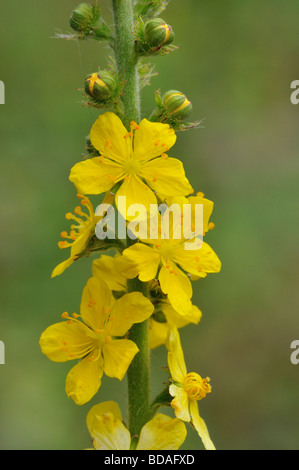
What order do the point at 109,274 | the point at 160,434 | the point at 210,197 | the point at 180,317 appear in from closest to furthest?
1. the point at 160,434
2. the point at 109,274
3. the point at 180,317
4. the point at 210,197

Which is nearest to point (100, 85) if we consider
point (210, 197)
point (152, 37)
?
point (152, 37)

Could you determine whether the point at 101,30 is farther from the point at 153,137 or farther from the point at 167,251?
the point at 167,251

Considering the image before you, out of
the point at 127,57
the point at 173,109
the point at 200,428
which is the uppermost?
the point at 127,57

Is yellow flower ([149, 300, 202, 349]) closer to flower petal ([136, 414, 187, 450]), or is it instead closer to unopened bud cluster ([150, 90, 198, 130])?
→ flower petal ([136, 414, 187, 450])

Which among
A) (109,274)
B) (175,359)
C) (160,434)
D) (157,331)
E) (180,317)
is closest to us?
(160,434)

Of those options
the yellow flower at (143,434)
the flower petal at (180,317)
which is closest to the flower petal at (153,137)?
the flower petal at (180,317)

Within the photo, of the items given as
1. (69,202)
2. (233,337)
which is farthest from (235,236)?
(69,202)

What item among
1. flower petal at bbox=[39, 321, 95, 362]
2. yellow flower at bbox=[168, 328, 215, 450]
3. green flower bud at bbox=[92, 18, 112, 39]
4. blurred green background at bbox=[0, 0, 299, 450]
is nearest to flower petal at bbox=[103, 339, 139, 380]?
flower petal at bbox=[39, 321, 95, 362]
